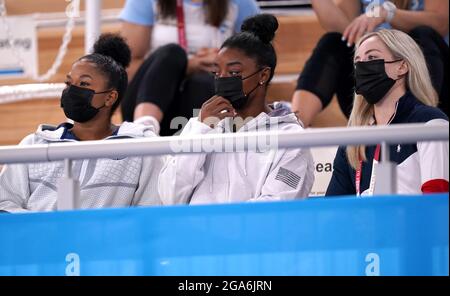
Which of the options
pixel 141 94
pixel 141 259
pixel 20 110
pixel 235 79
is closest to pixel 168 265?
pixel 141 259

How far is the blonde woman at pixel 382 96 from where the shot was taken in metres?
3.52

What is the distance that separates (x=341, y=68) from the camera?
4.61m

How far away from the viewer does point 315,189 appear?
4.21 meters

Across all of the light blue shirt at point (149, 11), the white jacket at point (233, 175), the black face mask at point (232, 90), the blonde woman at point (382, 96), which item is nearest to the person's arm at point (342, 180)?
the blonde woman at point (382, 96)

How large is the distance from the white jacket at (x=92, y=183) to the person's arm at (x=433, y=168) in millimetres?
935

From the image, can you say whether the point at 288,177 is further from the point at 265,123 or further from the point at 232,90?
the point at 232,90

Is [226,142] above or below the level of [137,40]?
below

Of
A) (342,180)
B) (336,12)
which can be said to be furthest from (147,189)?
(336,12)

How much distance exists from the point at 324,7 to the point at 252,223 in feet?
6.60

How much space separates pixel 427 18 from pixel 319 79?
1.68ft

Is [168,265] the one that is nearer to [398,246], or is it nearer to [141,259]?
[141,259]

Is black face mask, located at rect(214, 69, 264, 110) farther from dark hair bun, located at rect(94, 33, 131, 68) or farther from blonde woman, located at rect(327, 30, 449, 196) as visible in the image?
dark hair bun, located at rect(94, 33, 131, 68)

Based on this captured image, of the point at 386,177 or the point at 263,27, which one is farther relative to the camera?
the point at 263,27

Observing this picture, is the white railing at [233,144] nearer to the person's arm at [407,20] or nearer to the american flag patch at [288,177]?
the american flag patch at [288,177]
